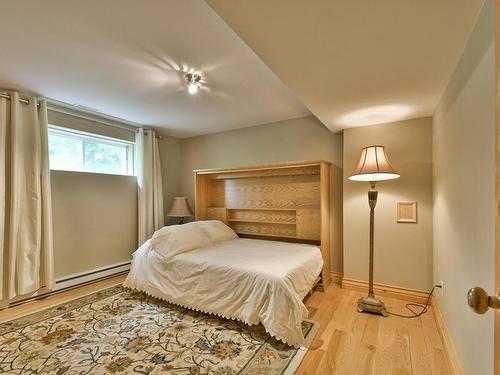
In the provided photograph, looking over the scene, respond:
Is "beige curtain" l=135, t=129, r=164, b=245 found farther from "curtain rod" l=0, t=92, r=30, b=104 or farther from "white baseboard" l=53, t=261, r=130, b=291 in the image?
"curtain rod" l=0, t=92, r=30, b=104

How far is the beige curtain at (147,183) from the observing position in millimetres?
3623

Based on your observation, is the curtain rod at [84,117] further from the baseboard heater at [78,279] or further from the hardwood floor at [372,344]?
the hardwood floor at [372,344]

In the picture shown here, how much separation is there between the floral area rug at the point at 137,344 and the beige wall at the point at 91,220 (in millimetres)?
786

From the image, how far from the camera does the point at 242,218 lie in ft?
12.3

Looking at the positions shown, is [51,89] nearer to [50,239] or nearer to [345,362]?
[50,239]

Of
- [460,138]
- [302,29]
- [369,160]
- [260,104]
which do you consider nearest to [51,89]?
[260,104]

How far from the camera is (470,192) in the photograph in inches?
50.1

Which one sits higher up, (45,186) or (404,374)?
(45,186)

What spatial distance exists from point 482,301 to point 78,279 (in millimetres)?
3733

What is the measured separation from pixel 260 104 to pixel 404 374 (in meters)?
2.66

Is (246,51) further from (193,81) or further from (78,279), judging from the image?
(78,279)

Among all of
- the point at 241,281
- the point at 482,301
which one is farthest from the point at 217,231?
the point at 482,301

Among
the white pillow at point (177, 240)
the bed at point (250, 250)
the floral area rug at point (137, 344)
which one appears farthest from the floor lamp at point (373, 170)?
the white pillow at point (177, 240)

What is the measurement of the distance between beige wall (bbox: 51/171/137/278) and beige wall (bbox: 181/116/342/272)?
1.15 meters
